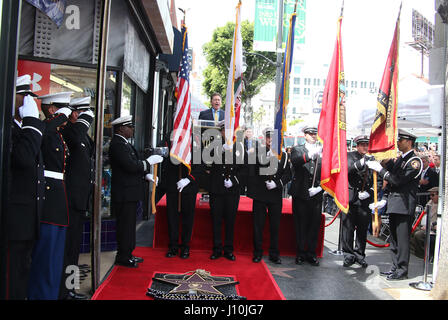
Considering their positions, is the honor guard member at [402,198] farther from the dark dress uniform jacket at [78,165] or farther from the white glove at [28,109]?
the white glove at [28,109]

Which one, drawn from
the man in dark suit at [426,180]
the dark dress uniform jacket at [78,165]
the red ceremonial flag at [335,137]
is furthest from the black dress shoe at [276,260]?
the man in dark suit at [426,180]

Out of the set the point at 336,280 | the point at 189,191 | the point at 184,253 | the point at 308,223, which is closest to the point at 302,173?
the point at 308,223

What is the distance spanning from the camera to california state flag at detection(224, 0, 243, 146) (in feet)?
19.0

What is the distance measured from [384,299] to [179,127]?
365cm

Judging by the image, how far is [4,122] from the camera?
9.39 feet

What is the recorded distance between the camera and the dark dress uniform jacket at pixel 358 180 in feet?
19.9

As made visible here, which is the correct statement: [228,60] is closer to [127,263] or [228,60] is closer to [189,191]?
[189,191]

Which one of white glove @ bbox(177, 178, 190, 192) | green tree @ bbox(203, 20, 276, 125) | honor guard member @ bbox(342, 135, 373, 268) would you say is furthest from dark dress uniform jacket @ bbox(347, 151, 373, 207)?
green tree @ bbox(203, 20, 276, 125)

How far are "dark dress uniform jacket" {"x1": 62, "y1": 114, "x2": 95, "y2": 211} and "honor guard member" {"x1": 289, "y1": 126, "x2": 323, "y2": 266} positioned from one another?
10.6 feet

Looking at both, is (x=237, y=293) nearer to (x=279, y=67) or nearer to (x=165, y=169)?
(x=165, y=169)

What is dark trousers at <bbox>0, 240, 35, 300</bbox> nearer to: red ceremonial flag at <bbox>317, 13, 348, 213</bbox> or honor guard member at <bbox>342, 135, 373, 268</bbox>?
red ceremonial flag at <bbox>317, 13, 348, 213</bbox>

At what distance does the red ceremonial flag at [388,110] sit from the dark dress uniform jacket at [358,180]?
572 millimetres

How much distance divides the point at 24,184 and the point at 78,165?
41.3 inches

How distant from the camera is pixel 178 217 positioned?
601cm
